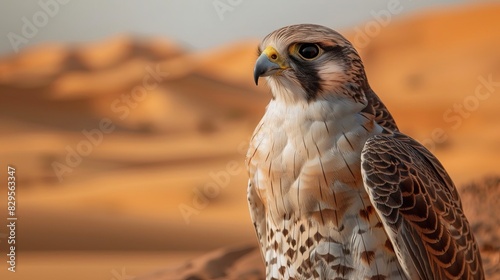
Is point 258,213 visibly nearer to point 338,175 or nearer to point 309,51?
point 338,175

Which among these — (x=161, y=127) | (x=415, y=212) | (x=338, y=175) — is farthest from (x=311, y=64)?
(x=161, y=127)

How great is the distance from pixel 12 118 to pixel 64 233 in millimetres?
1390

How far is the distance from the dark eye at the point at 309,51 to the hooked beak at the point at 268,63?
0.06 metres

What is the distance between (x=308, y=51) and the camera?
198 centimetres

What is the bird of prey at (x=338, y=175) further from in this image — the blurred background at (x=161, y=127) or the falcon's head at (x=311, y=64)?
the blurred background at (x=161, y=127)

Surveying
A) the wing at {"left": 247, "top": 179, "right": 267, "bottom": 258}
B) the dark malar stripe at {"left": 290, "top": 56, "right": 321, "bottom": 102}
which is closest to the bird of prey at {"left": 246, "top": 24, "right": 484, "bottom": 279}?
the dark malar stripe at {"left": 290, "top": 56, "right": 321, "bottom": 102}

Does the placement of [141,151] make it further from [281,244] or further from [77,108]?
[281,244]

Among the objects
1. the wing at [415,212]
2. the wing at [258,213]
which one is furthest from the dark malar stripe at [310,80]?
the wing at [258,213]

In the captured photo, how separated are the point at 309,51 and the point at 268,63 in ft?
0.40

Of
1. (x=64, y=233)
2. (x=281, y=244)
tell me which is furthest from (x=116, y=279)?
(x=281, y=244)

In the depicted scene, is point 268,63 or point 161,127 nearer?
point 268,63

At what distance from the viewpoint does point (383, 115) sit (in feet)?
6.91

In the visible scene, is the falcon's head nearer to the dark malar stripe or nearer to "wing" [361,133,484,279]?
the dark malar stripe

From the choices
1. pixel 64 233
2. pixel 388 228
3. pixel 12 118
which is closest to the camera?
pixel 388 228
